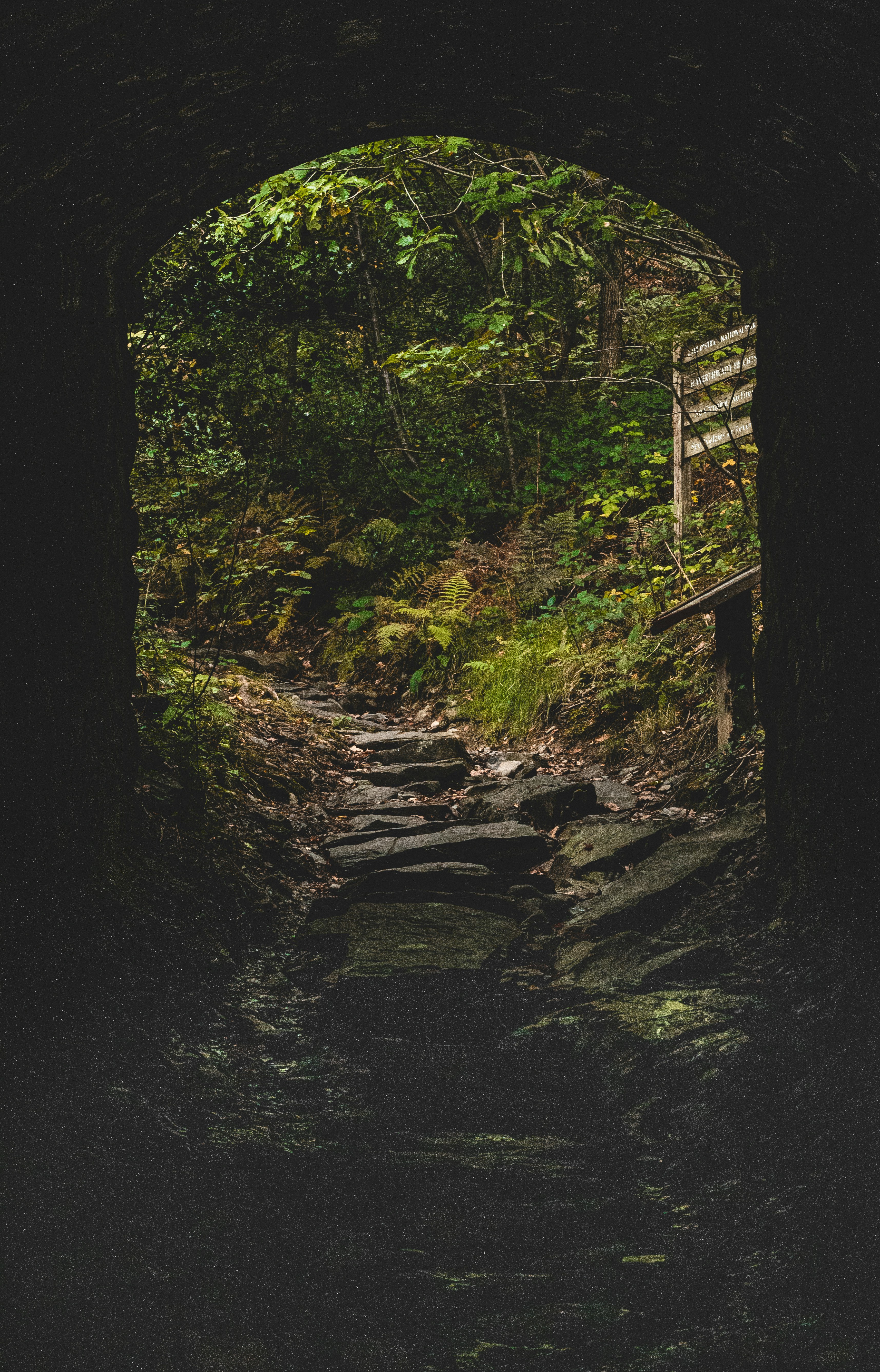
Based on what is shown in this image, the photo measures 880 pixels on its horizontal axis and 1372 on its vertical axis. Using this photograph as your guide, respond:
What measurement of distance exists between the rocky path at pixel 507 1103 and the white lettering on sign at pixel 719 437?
353cm

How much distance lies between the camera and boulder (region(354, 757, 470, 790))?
8234 millimetres

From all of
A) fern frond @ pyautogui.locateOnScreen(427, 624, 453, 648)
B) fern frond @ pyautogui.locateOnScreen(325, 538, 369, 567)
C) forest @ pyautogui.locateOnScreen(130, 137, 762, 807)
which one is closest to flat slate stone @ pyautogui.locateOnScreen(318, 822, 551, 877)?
forest @ pyautogui.locateOnScreen(130, 137, 762, 807)

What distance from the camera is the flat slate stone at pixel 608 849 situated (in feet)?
20.0

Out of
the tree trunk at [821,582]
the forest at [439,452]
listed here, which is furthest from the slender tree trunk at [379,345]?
the tree trunk at [821,582]

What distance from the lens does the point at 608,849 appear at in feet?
20.2

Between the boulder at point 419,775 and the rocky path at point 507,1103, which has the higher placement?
the boulder at point 419,775

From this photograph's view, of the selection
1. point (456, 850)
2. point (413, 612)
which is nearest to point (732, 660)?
point (456, 850)

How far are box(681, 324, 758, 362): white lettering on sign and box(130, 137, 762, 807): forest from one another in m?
0.21

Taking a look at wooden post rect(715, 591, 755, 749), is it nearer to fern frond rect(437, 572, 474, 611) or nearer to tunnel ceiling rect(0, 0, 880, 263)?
tunnel ceiling rect(0, 0, 880, 263)

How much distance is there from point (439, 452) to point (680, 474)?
546 cm

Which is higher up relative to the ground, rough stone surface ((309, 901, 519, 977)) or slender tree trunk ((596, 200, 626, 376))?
slender tree trunk ((596, 200, 626, 376))

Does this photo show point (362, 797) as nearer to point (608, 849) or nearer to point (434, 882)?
point (434, 882)

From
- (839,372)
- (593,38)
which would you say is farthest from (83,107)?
(839,372)

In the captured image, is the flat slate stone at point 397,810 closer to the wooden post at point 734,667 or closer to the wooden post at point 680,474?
the wooden post at point 734,667
